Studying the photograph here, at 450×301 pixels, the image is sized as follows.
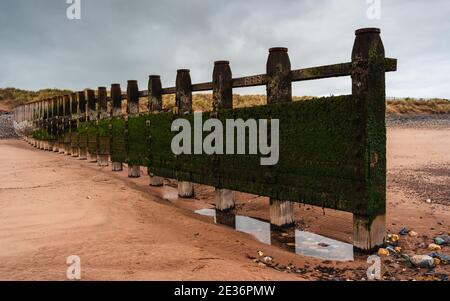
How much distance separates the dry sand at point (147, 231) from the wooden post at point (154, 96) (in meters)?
0.38

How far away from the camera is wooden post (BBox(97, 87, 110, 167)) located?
1316 cm

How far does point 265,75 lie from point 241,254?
9.04ft

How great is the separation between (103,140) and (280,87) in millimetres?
8827

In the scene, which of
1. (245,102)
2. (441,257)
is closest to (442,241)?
(441,257)

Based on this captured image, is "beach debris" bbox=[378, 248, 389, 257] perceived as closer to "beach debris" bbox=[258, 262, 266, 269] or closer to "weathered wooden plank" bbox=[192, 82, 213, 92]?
"beach debris" bbox=[258, 262, 266, 269]

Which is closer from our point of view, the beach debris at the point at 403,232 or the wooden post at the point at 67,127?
the beach debris at the point at 403,232

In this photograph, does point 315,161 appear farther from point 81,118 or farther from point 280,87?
point 81,118

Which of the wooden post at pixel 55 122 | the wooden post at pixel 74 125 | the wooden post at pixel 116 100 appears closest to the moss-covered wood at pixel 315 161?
the wooden post at pixel 116 100

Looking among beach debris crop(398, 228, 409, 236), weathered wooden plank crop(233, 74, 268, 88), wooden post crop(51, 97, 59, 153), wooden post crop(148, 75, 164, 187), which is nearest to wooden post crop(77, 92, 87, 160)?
wooden post crop(51, 97, 59, 153)

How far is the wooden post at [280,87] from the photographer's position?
595 centimetres

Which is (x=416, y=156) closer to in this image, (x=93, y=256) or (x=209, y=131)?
(x=209, y=131)

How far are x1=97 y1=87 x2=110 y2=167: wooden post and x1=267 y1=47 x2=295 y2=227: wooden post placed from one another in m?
8.12

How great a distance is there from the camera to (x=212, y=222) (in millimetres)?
7117

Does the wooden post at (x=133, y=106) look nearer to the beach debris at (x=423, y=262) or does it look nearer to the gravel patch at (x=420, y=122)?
the beach debris at (x=423, y=262)
